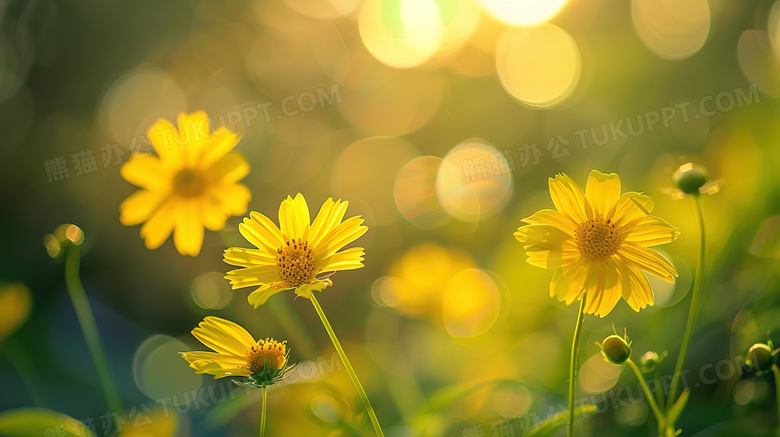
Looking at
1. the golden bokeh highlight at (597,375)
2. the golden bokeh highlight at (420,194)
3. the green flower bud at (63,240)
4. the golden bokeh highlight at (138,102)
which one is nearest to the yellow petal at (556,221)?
the golden bokeh highlight at (597,375)

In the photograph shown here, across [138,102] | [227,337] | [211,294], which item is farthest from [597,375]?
[138,102]

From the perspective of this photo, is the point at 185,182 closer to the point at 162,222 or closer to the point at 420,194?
the point at 162,222

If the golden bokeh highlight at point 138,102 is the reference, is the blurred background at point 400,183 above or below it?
below

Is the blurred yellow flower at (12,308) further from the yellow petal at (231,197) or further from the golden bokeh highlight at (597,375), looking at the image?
the golden bokeh highlight at (597,375)

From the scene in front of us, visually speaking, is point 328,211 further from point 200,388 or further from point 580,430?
point 200,388

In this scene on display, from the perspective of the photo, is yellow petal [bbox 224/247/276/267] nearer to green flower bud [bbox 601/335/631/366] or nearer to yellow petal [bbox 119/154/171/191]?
green flower bud [bbox 601/335/631/366]

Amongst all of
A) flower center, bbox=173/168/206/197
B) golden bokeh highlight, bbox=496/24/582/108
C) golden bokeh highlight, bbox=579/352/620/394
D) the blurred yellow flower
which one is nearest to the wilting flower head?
flower center, bbox=173/168/206/197
